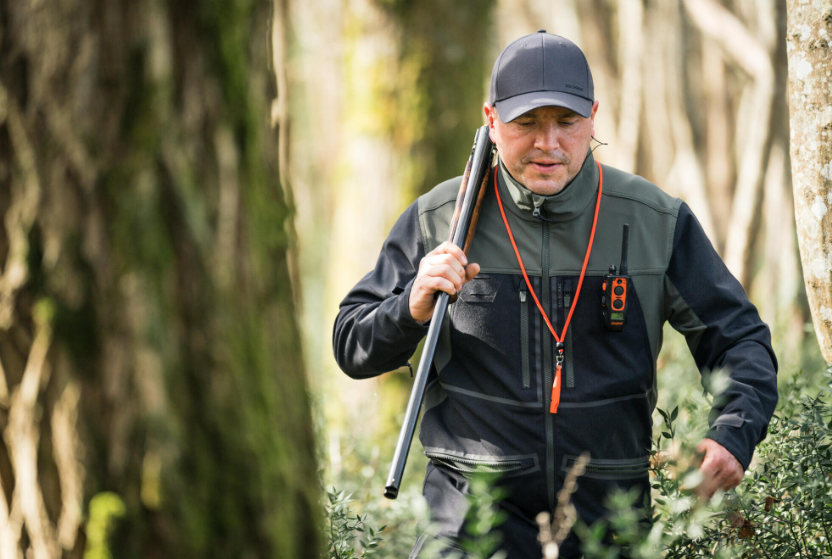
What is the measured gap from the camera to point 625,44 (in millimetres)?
14750

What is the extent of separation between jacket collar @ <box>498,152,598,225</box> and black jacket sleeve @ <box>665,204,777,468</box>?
353 mm

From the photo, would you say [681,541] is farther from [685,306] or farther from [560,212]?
[560,212]

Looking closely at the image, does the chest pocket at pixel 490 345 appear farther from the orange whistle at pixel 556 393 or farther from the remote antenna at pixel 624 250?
the remote antenna at pixel 624 250

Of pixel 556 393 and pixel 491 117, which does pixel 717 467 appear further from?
pixel 491 117

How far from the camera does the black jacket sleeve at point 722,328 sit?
8.86ft

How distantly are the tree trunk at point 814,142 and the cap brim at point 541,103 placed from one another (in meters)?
0.91

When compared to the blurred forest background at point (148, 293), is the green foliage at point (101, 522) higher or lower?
lower

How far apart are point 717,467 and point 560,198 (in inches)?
41.8

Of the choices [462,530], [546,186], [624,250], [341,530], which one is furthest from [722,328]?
[341,530]

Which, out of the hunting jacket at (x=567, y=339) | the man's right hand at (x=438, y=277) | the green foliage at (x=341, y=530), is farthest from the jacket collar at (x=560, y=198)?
the green foliage at (x=341, y=530)

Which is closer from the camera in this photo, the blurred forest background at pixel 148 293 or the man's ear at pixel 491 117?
the blurred forest background at pixel 148 293

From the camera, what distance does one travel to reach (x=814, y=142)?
10.6 ft

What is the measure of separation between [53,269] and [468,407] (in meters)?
1.61

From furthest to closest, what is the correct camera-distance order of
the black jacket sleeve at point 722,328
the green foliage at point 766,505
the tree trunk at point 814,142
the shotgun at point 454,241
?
1. the tree trunk at point 814,142
2. the black jacket sleeve at point 722,328
3. the shotgun at point 454,241
4. the green foliage at point 766,505
